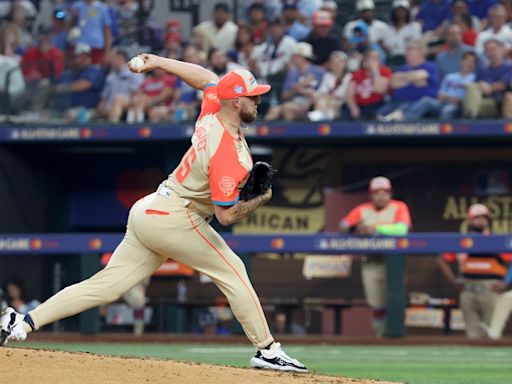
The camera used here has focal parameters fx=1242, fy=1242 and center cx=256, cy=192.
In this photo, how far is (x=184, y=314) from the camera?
43.6 feet

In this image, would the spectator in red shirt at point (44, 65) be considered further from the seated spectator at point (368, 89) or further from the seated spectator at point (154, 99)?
the seated spectator at point (368, 89)

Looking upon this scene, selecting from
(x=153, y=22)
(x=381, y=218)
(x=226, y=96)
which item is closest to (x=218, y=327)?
(x=381, y=218)

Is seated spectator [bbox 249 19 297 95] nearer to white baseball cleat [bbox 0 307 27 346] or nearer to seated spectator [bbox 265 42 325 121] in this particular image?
seated spectator [bbox 265 42 325 121]

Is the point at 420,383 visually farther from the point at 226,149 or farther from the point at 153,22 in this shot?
the point at 153,22

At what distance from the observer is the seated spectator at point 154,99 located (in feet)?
48.3

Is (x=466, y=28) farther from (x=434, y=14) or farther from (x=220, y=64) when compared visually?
(x=220, y=64)

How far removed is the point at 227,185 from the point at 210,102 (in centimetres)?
70

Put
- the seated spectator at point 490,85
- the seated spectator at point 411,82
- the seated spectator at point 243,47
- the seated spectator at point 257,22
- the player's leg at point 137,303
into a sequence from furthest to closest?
the seated spectator at point 257,22, the seated spectator at point 243,47, the seated spectator at point 411,82, the seated spectator at point 490,85, the player's leg at point 137,303

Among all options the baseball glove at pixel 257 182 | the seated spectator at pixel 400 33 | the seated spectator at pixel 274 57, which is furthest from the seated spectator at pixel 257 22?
the baseball glove at pixel 257 182

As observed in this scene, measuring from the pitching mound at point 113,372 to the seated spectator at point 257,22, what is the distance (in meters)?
9.07

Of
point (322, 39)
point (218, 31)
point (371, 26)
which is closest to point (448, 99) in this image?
point (371, 26)

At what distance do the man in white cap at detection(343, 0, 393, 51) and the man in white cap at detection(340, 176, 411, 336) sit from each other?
2.79 metres

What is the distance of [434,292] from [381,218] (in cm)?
128

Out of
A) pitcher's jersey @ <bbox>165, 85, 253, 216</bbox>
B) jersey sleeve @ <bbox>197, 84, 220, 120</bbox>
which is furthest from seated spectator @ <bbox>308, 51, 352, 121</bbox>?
pitcher's jersey @ <bbox>165, 85, 253, 216</bbox>
